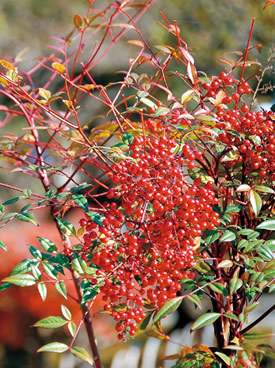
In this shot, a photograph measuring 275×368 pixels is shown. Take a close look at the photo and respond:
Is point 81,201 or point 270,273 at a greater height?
point 81,201

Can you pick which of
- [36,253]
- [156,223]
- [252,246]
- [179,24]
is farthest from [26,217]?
[179,24]

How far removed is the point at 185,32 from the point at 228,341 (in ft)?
6.88

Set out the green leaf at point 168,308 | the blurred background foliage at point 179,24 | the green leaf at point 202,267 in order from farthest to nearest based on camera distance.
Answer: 1. the blurred background foliage at point 179,24
2. the green leaf at point 202,267
3. the green leaf at point 168,308

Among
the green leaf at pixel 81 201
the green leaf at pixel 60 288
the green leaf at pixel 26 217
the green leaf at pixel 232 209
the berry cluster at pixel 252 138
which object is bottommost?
the green leaf at pixel 60 288

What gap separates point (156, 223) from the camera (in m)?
0.48

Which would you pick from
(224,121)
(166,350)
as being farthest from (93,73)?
(224,121)

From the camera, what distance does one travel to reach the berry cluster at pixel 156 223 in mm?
463

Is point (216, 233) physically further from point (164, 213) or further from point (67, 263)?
point (67, 263)

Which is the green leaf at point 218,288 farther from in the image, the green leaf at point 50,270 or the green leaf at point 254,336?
the green leaf at point 50,270

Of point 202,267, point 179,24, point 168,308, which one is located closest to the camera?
point 168,308

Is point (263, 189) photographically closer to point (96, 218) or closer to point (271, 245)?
point (271, 245)

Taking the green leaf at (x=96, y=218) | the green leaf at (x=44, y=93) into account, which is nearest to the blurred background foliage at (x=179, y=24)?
the green leaf at (x=44, y=93)

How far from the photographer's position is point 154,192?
1.51 feet

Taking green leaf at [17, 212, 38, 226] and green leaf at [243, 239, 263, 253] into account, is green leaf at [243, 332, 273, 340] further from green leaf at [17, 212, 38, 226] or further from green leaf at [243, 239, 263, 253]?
green leaf at [17, 212, 38, 226]
